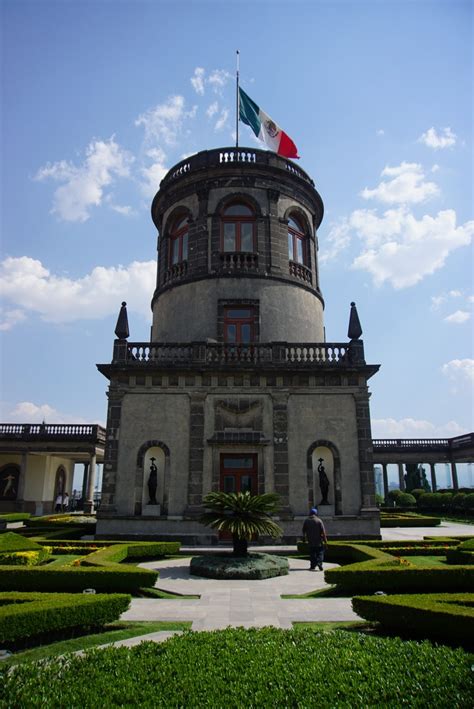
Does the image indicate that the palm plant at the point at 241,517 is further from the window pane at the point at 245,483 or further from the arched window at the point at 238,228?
the arched window at the point at 238,228

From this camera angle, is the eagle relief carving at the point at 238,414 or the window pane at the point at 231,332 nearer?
the eagle relief carving at the point at 238,414

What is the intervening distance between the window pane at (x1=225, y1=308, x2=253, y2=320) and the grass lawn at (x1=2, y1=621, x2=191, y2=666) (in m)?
16.8

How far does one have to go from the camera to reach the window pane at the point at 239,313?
24812 mm

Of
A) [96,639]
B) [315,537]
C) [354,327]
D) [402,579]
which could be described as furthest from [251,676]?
[354,327]

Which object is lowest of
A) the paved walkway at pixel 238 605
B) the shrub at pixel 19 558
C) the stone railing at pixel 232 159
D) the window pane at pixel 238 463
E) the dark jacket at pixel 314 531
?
the paved walkway at pixel 238 605

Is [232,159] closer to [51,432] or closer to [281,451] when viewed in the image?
[281,451]

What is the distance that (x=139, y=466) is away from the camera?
21328 mm

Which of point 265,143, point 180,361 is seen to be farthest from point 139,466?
point 265,143

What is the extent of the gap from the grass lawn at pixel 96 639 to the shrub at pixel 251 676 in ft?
3.44

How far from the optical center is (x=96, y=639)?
8.65m

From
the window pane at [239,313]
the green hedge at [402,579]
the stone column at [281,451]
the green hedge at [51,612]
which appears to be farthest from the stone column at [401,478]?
the green hedge at [51,612]

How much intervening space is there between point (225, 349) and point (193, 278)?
4935 millimetres

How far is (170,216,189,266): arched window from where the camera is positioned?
26.9 metres

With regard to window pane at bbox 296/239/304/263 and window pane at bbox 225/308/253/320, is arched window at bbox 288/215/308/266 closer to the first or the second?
window pane at bbox 296/239/304/263
